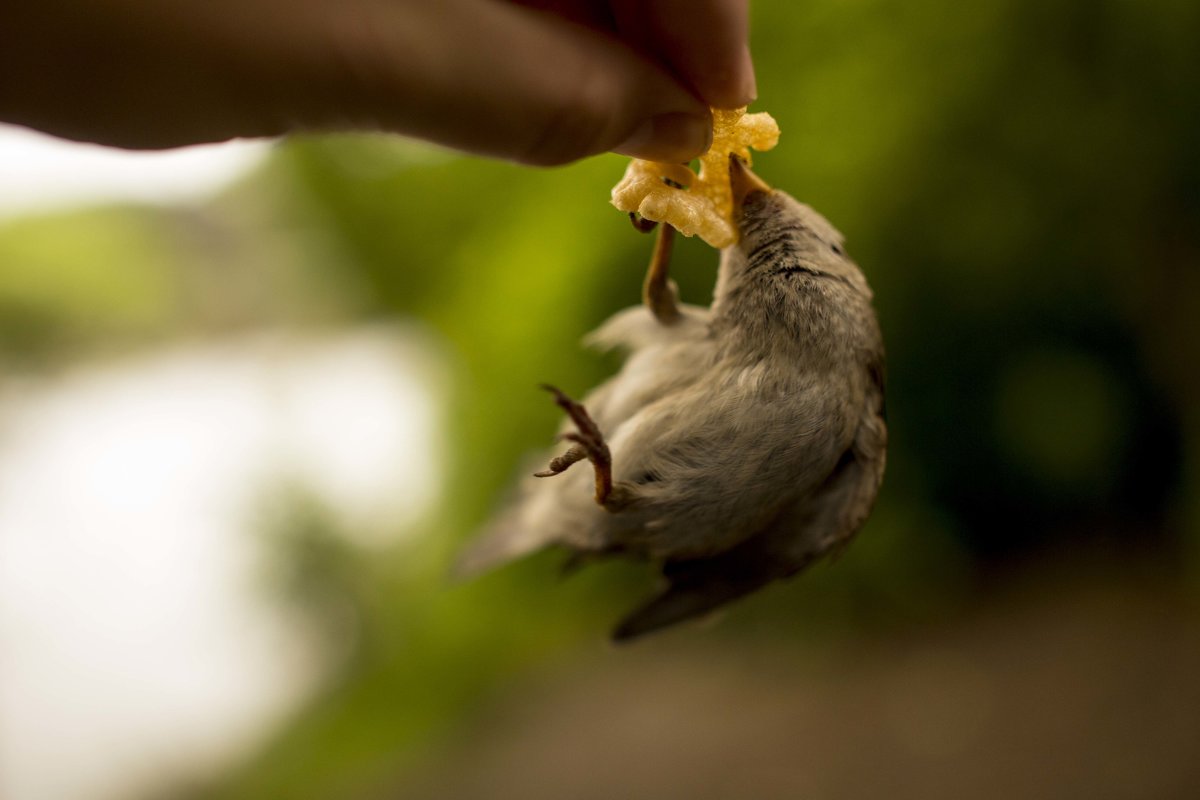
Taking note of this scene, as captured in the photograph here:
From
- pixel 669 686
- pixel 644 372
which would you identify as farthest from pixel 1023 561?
pixel 644 372

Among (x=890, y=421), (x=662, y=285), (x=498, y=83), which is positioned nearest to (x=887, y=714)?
(x=890, y=421)

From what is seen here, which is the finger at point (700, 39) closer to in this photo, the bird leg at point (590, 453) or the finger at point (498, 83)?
the finger at point (498, 83)

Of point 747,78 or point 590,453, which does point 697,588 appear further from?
point 747,78

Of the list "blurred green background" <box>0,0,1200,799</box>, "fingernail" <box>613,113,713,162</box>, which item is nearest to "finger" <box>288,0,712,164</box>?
"fingernail" <box>613,113,713,162</box>

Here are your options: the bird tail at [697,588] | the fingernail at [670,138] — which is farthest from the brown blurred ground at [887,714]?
the fingernail at [670,138]

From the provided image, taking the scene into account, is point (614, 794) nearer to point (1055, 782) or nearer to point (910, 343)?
point (1055, 782)

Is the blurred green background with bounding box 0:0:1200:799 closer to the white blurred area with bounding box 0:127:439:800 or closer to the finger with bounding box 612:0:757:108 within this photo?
the white blurred area with bounding box 0:127:439:800
